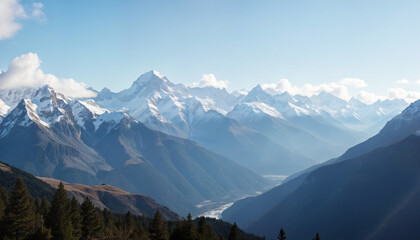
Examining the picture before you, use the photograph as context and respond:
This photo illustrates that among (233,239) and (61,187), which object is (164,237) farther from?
(61,187)

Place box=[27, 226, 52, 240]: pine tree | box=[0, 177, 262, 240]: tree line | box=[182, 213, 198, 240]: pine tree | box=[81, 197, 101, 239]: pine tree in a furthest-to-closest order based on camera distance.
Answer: box=[81, 197, 101, 239]: pine tree → box=[182, 213, 198, 240]: pine tree → box=[0, 177, 262, 240]: tree line → box=[27, 226, 52, 240]: pine tree

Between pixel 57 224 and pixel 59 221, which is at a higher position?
pixel 59 221

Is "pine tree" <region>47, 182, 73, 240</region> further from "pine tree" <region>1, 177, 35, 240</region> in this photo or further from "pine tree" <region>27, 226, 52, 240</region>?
"pine tree" <region>1, 177, 35, 240</region>

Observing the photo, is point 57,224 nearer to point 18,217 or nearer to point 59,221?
point 59,221

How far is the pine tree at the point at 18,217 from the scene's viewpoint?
77.3 m

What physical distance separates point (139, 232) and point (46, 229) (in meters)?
38.5

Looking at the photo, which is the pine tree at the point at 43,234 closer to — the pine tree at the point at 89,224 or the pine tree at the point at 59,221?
the pine tree at the point at 59,221

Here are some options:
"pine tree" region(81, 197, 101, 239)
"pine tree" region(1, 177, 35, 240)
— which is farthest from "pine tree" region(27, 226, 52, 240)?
"pine tree" region(81, 197, 101, 239)

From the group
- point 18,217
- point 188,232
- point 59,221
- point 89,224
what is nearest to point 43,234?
point 59,221

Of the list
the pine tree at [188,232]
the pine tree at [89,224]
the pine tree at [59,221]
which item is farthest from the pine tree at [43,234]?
the pine tree at [188,232]

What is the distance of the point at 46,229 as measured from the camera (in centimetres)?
7588

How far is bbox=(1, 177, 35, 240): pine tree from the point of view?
77.3 meters

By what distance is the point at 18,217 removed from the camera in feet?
257

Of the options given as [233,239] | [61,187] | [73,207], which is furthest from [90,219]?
[233,239]
